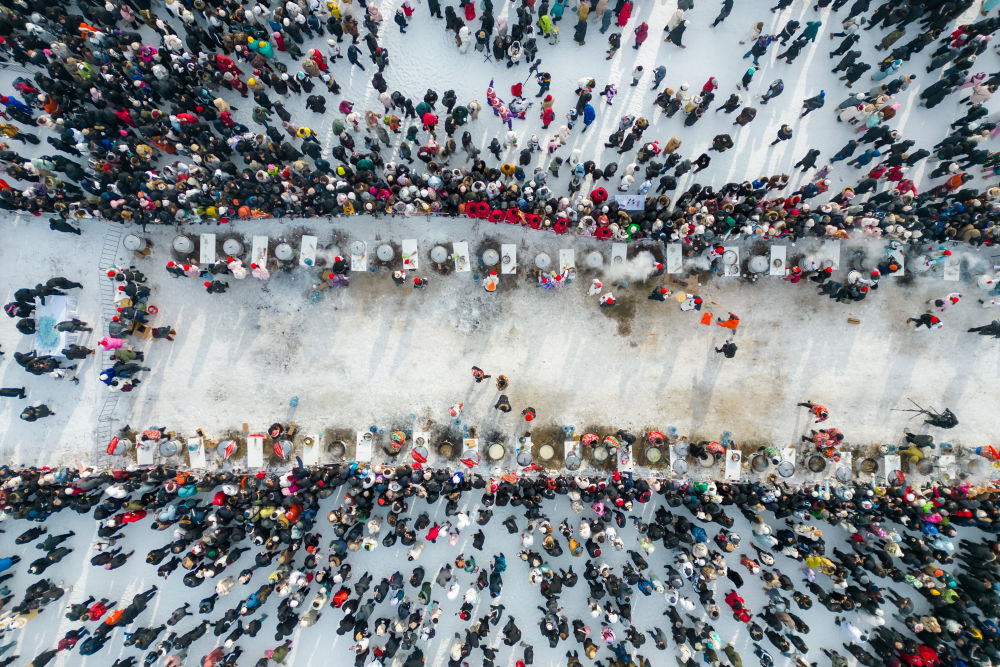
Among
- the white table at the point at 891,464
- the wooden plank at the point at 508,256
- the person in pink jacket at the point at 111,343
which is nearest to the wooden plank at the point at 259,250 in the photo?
the person in pink jacket at the point at 111,343

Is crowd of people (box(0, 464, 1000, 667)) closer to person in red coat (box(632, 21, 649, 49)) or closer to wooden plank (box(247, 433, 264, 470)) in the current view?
wooden plank (box(247, 433, 264, 470))

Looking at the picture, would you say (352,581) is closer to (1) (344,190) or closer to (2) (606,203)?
(1) (344,190)

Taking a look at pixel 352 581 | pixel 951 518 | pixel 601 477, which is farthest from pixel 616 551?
pixel 951 518

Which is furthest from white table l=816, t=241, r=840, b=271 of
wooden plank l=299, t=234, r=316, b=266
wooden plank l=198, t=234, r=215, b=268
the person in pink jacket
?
the person in pink jacket

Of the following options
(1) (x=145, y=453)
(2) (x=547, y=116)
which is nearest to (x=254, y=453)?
(1) (x=145, y=453)

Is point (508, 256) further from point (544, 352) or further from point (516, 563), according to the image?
point (516, 563)

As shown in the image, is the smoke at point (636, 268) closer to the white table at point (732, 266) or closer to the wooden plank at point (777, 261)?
the white table at point (732, 266)
